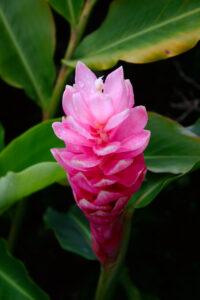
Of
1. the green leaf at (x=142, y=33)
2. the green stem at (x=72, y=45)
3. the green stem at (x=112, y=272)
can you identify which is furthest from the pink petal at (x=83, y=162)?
the green stem at (x=72, y=45)

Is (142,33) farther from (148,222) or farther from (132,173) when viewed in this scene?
(148,222)

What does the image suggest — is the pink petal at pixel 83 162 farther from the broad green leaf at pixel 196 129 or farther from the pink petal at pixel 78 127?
the broad green leaf at pixel 196 129

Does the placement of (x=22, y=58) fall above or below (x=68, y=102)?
below

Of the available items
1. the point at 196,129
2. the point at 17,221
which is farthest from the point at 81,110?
the point at 17,221

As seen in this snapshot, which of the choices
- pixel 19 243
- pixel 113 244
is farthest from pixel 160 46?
pixel 19 243

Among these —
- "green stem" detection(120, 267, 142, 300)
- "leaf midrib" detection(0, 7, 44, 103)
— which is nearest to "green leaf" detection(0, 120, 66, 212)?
"leaf midrib" detection(0, 7, 44, 103)

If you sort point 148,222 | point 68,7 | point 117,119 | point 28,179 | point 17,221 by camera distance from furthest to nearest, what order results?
point 148,222 < point 17,221 < point 68,7 < point 28,179 < point 117,119

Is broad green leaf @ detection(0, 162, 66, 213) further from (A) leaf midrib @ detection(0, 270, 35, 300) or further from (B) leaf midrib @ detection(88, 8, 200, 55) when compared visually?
(B) leaf midrib @ detection(88, 8, 200, 55)
